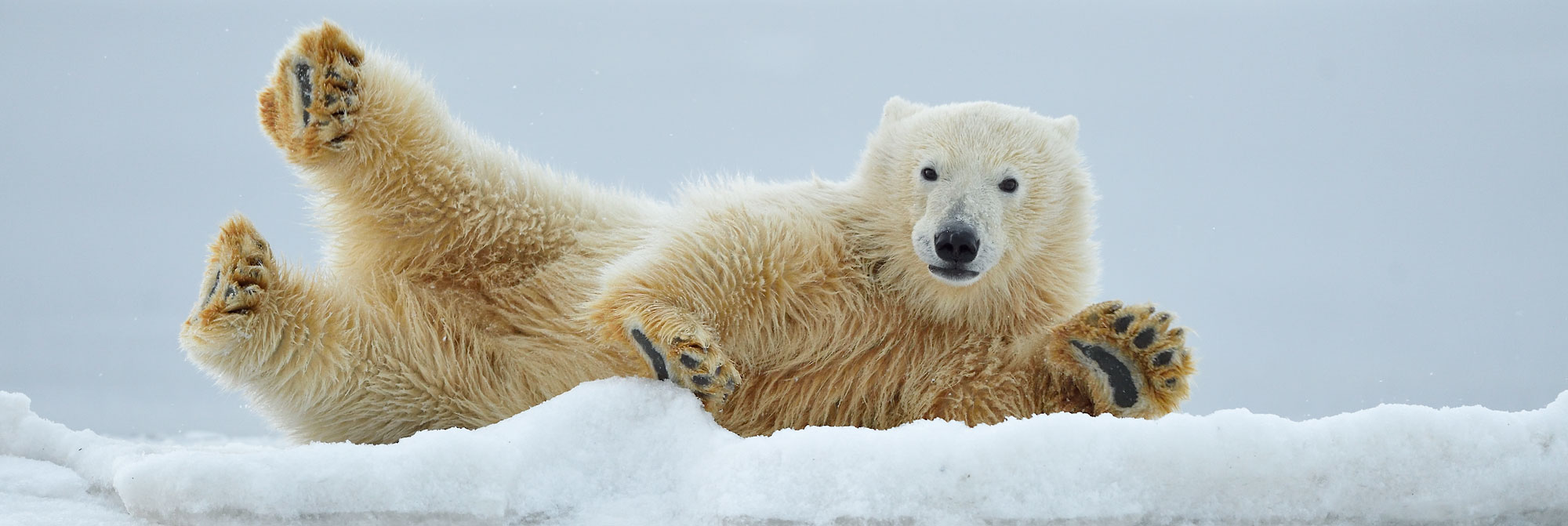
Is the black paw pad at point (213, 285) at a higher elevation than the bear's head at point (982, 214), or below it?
below

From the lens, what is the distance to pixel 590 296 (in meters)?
3.78

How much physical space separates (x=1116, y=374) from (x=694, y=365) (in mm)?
1270

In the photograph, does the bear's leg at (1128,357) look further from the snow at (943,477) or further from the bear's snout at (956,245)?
the snow at (943,477)

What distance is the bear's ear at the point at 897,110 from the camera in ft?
14.4

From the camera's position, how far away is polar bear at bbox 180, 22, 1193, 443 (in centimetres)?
340

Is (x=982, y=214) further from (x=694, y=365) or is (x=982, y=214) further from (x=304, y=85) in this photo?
(x=304, y=85)

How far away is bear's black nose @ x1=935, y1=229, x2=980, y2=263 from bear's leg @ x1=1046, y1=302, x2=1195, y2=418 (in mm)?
366

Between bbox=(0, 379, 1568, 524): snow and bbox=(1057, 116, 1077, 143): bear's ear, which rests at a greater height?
bbox=(1057, 116, 1077, 143): bear's ear

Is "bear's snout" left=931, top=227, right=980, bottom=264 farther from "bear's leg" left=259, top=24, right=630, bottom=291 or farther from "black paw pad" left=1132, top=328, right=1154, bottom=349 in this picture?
"bear's leg" left=259, top=24, right=630, bottom=291

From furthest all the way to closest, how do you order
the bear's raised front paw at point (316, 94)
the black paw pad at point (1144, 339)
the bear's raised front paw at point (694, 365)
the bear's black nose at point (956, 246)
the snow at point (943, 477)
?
the bear's raised front paw at point (316, 94) → the bear's black nose at point (956, 246) → the black paw pad at point (1144, 339) → the bear's raised front paw at point (694, 365) → the snow at point (943, 477)

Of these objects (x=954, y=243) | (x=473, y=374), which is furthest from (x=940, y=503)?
(x=473, y=374)

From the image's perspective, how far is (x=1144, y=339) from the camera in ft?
10.7

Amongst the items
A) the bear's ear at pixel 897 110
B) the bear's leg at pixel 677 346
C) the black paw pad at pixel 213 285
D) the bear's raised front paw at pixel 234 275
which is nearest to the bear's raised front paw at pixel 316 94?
the bear's raised front paw at pixel 234 275

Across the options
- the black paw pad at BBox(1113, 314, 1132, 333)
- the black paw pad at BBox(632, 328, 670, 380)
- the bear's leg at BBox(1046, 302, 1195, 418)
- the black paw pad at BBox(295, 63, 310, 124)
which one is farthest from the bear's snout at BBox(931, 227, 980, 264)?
the black paw pad at BBox(295, 63, 310, 124)
